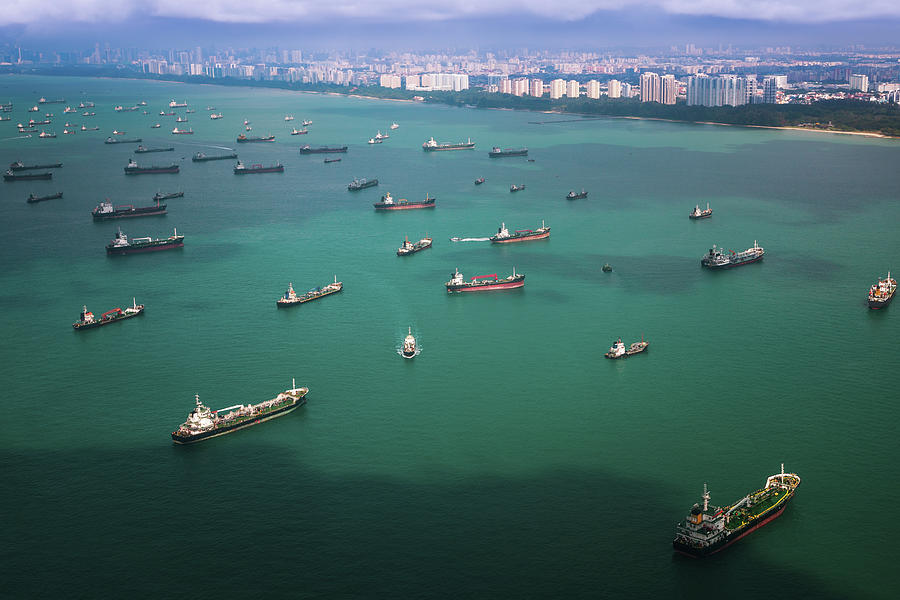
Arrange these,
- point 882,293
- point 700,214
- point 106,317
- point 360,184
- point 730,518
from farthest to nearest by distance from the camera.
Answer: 1. point 360,184
2. point 700,214
3. point 882,293
4. point 106,317
5. point 730,518

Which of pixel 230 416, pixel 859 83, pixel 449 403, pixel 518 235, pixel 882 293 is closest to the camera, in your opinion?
pixel 230 416

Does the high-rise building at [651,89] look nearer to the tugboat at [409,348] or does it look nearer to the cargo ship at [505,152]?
the cargo ship at [505,152]

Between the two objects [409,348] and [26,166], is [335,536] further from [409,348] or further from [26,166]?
[26,166]

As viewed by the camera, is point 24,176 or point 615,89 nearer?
point 24,176

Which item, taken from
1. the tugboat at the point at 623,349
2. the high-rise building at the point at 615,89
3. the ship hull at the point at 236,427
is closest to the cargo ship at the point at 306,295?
the ship hull at the point at 236,427

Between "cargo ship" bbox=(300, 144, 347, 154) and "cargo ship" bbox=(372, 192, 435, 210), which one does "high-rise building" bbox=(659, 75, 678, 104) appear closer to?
"cargo ship" bbox=(300, 144, 347, 154)

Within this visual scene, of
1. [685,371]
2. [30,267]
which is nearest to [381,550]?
[685,371]

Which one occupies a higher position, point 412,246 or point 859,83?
point 859,83

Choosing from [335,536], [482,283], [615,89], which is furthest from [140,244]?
[615,89]
